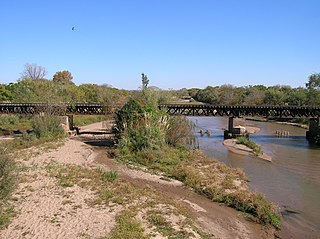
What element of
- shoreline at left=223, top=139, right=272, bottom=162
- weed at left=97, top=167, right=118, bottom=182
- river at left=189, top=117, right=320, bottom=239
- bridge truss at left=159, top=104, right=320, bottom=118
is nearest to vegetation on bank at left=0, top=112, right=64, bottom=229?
weed at left=97, top=167, right=118, bottom=182

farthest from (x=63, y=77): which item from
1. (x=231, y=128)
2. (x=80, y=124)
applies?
(x=231, y=128)

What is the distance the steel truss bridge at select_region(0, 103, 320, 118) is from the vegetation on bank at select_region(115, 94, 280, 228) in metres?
14.3

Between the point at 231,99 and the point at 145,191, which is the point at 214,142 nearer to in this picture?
the point at 145,191

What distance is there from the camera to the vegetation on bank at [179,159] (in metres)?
16.8

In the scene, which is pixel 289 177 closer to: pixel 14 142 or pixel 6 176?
pixel 6 176

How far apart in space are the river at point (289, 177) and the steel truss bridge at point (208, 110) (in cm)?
568

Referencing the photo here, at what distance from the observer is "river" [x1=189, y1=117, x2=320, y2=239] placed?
15.9 metres

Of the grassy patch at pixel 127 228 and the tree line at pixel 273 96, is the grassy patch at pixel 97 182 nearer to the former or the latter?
the grassy patch at pixel 127 228

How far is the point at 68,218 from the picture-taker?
12.8 m

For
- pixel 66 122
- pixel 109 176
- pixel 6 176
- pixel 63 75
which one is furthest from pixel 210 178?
pixel 63 75

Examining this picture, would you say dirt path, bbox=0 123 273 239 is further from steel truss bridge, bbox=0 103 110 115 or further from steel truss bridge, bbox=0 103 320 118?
steel truss bridge, bbox=0 103 320 118

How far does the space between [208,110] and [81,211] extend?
1523 inches

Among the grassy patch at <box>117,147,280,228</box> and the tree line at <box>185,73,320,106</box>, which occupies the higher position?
the tree line at <box>185,73,320,106</box>

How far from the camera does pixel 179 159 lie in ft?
84.7
